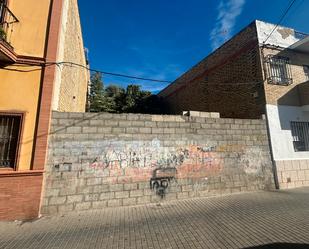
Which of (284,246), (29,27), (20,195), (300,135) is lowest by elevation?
(284,246)

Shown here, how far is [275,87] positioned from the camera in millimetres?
9758

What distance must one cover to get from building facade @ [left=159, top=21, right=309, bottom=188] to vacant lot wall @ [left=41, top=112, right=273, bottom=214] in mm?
1027

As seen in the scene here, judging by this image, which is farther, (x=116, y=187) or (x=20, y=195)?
(x=116, y=187)

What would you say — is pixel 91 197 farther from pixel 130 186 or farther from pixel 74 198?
pixel 130 186

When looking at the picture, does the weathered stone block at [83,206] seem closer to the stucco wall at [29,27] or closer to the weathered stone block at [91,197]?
the weathered stone block at [91,197]

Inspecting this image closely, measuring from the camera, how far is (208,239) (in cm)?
427

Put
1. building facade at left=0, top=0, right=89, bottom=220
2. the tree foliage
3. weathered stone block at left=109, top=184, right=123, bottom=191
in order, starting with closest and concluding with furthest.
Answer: building facade at left=0, top=0, right=89, bottom=220, weathered stone block at left=109, top=184, right=123, bottom=191, the tree foliage

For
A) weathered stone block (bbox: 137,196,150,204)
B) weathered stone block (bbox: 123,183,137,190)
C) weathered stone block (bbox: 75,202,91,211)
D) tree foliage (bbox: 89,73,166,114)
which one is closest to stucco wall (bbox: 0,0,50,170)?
weathered stone block (bbox: 75,202,91,211)

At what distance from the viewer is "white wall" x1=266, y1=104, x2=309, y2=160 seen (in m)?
9.20

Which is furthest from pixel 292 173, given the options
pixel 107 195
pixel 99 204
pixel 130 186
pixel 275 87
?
pixel 99 204

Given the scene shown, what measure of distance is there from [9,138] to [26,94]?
4.22 feet

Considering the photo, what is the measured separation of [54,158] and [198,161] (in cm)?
468

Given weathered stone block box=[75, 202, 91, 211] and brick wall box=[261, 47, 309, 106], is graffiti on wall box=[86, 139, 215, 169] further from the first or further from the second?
brick wall box=[261, 47, 309, 106]

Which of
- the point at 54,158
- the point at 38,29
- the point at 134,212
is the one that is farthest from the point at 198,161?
the point at 38,29
